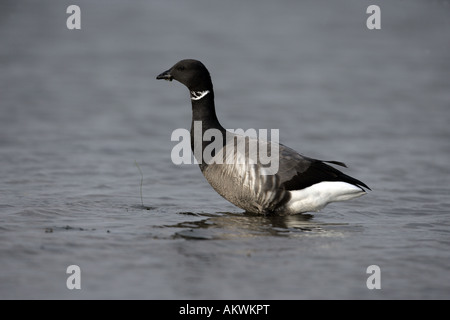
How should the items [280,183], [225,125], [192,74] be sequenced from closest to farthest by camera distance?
[280,183]
[192,74]
[225,125]

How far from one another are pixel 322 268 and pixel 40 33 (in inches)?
744

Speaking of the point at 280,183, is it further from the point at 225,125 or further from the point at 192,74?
the point at 225,125

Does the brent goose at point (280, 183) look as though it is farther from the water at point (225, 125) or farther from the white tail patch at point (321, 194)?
the water at point (225, 125)

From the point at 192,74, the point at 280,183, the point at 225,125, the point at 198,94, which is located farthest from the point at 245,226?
the point at 225,125

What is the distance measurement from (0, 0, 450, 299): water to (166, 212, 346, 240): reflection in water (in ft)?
0.15

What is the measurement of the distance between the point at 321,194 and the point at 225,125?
6.69 meters

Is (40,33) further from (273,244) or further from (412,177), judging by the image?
(273,244)

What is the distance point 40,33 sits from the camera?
23625mm

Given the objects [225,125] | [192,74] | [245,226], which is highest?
[192,74]

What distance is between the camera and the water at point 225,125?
22.7 ft

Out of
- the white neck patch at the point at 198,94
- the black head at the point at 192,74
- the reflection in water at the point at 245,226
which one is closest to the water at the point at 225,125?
the reflection in water at the point at 245,226

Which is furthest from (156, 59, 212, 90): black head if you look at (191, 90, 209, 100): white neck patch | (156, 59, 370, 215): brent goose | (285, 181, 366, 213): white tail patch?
(285, 181, 366, 213): white tail patch

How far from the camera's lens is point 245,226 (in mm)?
8766

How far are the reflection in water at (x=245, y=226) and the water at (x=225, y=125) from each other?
0.05 metres
